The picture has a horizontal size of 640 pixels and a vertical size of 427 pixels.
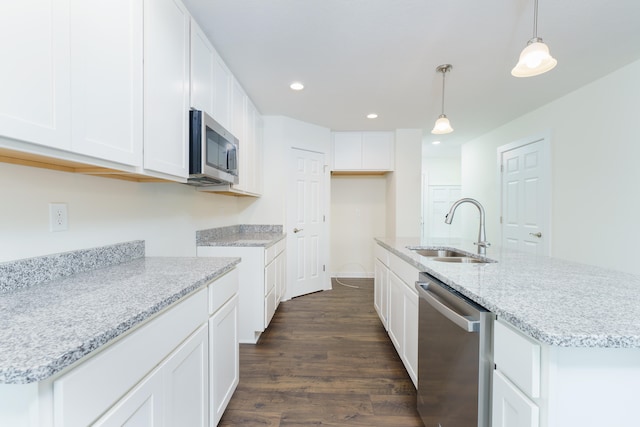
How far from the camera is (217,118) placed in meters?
1.98

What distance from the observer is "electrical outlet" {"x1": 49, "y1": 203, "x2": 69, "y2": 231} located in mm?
1095

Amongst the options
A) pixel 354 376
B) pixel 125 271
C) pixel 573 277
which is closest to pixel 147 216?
pixel 125 271

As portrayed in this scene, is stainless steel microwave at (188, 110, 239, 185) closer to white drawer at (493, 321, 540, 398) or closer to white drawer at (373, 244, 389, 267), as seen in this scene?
white drawer at (373, 244, 389, 267)

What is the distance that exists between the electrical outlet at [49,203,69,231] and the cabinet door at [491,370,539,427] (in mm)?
1702

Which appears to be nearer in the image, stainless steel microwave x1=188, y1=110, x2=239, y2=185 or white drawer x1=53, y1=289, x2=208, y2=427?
white drawer x1=53, y1=289, x2=208, y2=427

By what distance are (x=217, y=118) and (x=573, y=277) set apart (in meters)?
2.20

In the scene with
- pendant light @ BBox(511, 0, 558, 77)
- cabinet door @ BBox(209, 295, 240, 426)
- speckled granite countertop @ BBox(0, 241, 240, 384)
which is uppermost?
pendant light @ BBox(511, 0, 558, 77)

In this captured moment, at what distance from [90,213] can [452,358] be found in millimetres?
1714

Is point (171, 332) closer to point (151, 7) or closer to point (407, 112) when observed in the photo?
point (151, 7)

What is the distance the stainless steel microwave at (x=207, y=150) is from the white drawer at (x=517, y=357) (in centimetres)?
157

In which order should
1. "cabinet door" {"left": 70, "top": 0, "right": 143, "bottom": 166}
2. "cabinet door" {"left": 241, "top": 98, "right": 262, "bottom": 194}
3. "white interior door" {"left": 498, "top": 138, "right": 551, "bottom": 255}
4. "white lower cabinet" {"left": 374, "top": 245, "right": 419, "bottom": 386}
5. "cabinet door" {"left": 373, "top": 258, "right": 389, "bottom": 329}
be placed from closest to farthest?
"cabinet door" {"left": 70, "top": 0, "right": 143, "bottom": 166} → "white lower cabinet" {"left": 374, "top": 245, "right": 419, "bottom": 386} → "cabinet door" {"left": 373, "top": 258, "right": 389, "bottom": 329} → "cabinet door" {"left": 241, "top": 98, "right": 262, "bottom": 194} → "white interior door" {"left": 498, "top": 138, "right": 551, "bottom": 255}

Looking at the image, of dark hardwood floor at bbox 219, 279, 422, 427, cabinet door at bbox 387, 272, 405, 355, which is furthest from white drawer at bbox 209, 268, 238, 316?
cabinet door at bbox 387, 272, 405, 355

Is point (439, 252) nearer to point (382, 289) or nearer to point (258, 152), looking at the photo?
point (382, 289)

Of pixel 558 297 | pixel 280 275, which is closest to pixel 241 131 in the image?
pixel 280 275
